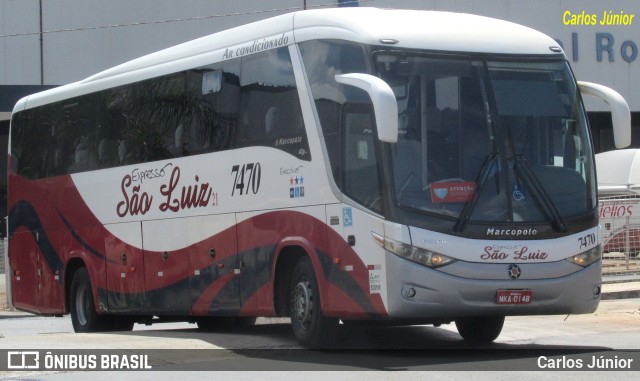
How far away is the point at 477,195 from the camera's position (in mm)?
12031

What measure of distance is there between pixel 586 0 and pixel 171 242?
31287mm

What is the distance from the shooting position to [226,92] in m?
15.0

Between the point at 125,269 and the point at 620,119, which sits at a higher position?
the point at 620,119

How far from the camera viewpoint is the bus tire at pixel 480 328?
46.9 ft

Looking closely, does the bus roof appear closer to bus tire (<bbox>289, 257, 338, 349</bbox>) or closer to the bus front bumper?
the bus front bumper

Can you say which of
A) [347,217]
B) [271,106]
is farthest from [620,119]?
[271,106]

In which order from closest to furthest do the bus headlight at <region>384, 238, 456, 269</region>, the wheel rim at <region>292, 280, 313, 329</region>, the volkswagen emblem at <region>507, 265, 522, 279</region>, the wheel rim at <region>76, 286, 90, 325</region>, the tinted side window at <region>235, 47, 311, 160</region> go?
1. the bus headlight at <region>384, 238, 456, 269</region>
2. the volkswagen emblem at <region>507, 265, 522, 279</region>
3. the wheel rim at <region>292, 280, 313, 329</region>
4. the tinted side window at <region>235, 47, 311, 160</region>
5. the wheel rim at <region>76, 286, 90, 325</region>

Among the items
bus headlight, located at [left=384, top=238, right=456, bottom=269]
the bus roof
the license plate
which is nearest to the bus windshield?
the bus roof

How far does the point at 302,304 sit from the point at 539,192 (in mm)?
2958

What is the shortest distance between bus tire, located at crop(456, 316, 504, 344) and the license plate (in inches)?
84.3

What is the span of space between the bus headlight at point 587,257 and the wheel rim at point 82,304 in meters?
9.02

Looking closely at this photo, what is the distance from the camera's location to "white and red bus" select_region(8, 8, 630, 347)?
11.9m

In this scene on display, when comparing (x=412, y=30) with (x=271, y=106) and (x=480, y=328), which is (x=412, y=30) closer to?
(x=271, y=106)
